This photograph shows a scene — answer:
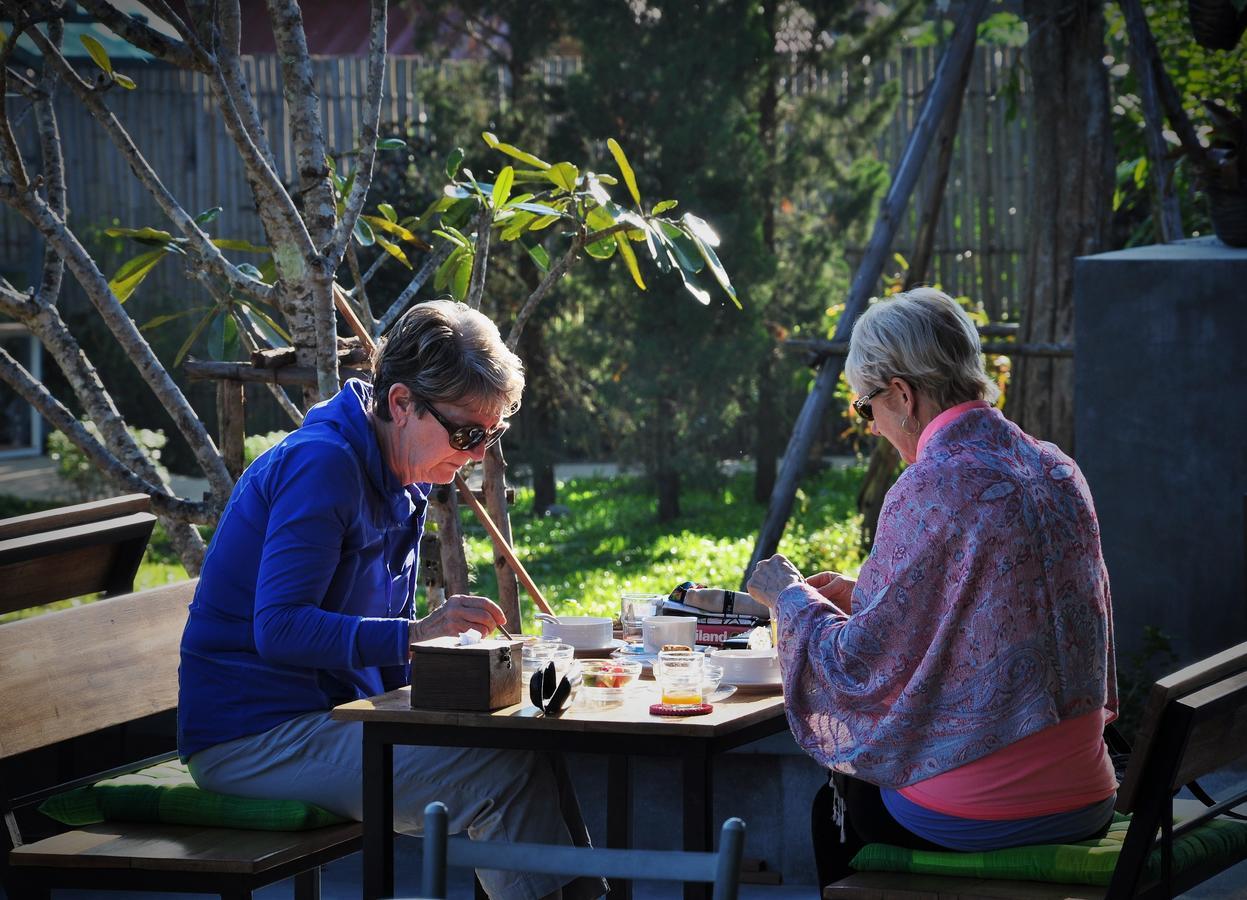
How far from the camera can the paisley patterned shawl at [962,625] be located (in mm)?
2297

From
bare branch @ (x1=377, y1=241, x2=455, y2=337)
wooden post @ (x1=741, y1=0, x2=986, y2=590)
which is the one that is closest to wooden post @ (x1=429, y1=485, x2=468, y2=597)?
bare branch @ (x1=377, y1=241, x2=455, y2=337)

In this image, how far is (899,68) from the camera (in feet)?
33.5

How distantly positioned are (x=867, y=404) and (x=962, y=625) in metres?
0.44

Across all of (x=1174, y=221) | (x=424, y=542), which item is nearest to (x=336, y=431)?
(x=424, y=542)

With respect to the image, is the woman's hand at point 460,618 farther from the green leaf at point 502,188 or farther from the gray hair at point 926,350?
the green leaf at point 502,188

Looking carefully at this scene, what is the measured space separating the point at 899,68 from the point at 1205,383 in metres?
5.78

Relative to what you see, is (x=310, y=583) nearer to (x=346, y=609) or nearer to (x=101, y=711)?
(x=346, y=609)

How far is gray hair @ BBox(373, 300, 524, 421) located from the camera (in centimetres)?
273

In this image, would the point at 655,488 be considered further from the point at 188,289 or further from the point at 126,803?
the point at 126,803

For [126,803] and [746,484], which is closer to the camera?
[126,803]

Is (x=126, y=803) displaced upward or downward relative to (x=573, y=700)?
downward

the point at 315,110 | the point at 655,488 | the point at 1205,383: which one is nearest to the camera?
the point at 315,110

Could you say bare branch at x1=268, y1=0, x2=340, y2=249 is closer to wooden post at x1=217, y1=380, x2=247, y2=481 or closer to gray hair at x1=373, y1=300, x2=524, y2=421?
wooden post at x1=217, y1=380, x2=247, y2=481

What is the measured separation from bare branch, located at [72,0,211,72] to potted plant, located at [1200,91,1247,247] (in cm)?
336
